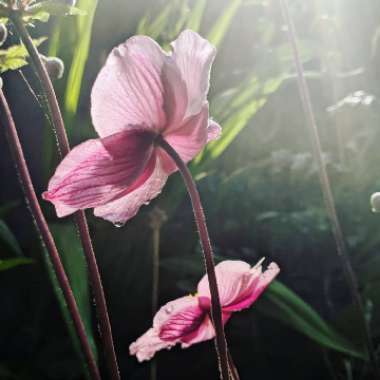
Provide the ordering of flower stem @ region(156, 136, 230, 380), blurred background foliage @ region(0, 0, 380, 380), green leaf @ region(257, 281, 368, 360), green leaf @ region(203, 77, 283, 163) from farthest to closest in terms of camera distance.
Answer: green leaf @ region(203, 77, 283, 163) → blurred background foliage @ region(0, 0, 380, 380) → green leaf @ region(257, 281, 368, 360) → flower stem @ region(156, 136, 230, 380)

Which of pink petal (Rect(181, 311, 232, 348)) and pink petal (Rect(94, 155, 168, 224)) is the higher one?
pink petal (Rect(94, 155, 168, 224))

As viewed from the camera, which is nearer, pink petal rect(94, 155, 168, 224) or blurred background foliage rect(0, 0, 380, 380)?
pink petal rect(94, 155, 168, 224)

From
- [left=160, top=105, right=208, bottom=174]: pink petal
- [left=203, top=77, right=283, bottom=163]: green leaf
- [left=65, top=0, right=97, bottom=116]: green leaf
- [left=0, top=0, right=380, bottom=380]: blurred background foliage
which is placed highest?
[left=160, top=105, right=208, bottom=174]: pink petal

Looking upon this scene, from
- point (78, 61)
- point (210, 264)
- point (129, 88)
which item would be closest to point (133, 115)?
point (129, 88)

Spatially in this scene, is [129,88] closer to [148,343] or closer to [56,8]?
[56,8]

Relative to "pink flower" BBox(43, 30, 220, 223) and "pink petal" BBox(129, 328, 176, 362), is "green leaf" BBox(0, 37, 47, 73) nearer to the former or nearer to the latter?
"pink flower" BBox(43, 30, 220, 223)

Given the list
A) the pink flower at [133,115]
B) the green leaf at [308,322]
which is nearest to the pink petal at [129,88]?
the pink flower at [133,115]

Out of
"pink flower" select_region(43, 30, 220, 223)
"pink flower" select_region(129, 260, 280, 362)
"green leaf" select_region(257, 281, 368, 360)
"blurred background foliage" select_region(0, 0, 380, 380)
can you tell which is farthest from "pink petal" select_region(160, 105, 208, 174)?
"green leaf" select_region(257, 281, 368, 360)

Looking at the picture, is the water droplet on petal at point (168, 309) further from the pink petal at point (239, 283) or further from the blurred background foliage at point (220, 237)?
the blurred background foliage at point (220, 237)

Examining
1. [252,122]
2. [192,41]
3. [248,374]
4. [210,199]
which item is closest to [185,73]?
[192,41]
